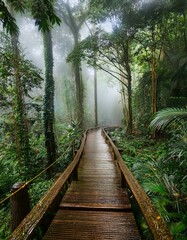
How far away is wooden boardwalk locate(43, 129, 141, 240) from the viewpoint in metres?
2.56

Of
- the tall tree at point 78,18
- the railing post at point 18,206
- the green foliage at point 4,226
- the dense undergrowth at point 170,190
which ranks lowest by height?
the green foliage at point 4,226

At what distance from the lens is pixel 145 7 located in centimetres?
959

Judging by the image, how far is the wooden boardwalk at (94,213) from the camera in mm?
2561

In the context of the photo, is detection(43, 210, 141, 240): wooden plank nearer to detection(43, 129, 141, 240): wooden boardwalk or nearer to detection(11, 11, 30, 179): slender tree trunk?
detection(43, 129, 141, 240): wooden boardwalk

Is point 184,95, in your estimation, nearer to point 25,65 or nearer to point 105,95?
point 25,65

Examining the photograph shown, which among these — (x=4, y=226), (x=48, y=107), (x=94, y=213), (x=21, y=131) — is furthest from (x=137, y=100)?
(x=94, y=213)

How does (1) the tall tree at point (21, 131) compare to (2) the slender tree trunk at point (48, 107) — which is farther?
(2) the slender tree trunk at point (48, 107)

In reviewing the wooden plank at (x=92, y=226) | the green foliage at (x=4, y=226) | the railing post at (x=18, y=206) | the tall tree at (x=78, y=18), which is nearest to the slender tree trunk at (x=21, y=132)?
the green foliage at (x=4, y=226)

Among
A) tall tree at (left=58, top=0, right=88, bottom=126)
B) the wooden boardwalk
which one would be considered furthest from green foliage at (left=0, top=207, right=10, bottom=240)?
tall tree at (left=58, top=0, right=88, bottom=126)

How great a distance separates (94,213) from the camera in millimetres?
3160

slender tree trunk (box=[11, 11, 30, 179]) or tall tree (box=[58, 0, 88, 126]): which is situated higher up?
tall tree (box=[58, 0, 88, 126])

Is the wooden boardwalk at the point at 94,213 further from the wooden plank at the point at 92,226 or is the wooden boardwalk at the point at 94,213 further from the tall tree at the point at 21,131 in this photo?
the tall tree at the point at 21,131

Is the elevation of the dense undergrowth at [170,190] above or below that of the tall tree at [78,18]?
below

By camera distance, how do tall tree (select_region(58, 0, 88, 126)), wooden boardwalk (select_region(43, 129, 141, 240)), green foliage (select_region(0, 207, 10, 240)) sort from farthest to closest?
1. tall tree (select_region(58, 0, 88, 126))
2. green foliage (select_region(0, 207, 10, 240))
3. wooden boardwalk (select_region(43, 129, 141, 240))
